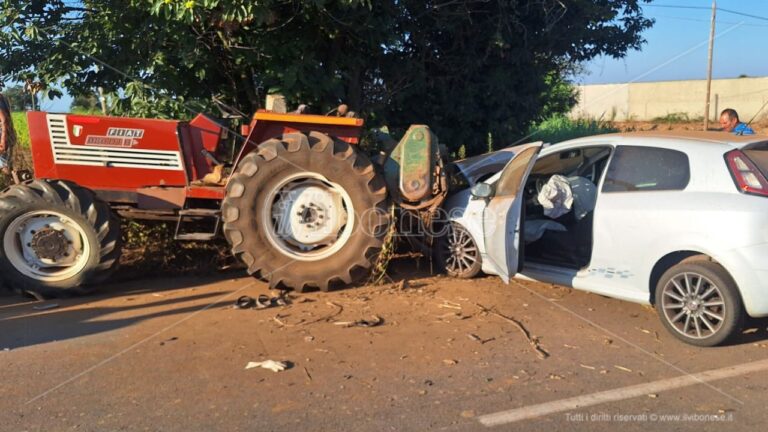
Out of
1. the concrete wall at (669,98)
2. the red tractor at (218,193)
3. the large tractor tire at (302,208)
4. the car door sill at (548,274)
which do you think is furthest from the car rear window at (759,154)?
the concrete wall at (669,98)

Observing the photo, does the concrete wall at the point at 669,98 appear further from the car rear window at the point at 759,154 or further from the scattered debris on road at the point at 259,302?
the scattered debris on road at the point at 259,302

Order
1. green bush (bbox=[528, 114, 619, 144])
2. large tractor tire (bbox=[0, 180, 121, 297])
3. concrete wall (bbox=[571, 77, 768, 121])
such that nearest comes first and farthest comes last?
large tractor tire (bbox=[0, 180, 121, 297])
green bush (bbox=[528, 114, 619, 144])
concrete wall (bbox=[571, 77, 768, 121])

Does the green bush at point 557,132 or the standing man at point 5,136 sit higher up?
the standing man at point 5,136

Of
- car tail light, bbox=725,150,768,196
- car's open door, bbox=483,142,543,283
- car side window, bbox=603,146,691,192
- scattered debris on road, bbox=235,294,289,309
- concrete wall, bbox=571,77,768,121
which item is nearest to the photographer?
car tail light, bbox=725,150,768,196

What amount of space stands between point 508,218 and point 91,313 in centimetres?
393

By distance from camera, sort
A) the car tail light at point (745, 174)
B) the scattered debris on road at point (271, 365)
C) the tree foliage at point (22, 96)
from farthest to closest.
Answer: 1. the tree foliage at point (22, 96)
2. the car tail light at point (745, 174)
3. the scattered debris on road at point (271, 365)

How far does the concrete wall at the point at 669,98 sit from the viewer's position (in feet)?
137

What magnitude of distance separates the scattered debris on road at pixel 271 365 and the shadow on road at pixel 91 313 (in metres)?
1.55

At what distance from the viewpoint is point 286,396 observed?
13.0 ft

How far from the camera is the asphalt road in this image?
3695 mm

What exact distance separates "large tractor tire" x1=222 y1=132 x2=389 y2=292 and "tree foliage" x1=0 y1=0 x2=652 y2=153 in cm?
179

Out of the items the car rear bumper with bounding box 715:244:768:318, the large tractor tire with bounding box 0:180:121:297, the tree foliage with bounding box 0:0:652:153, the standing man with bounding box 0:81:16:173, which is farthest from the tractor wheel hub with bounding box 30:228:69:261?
the car rear bumper with bounding box 715:244:768:318

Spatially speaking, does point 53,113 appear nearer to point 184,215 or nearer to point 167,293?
point 184,215

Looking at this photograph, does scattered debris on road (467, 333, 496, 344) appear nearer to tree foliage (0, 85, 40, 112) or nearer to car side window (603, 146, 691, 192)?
car side window (603, 146, 691, 192)
